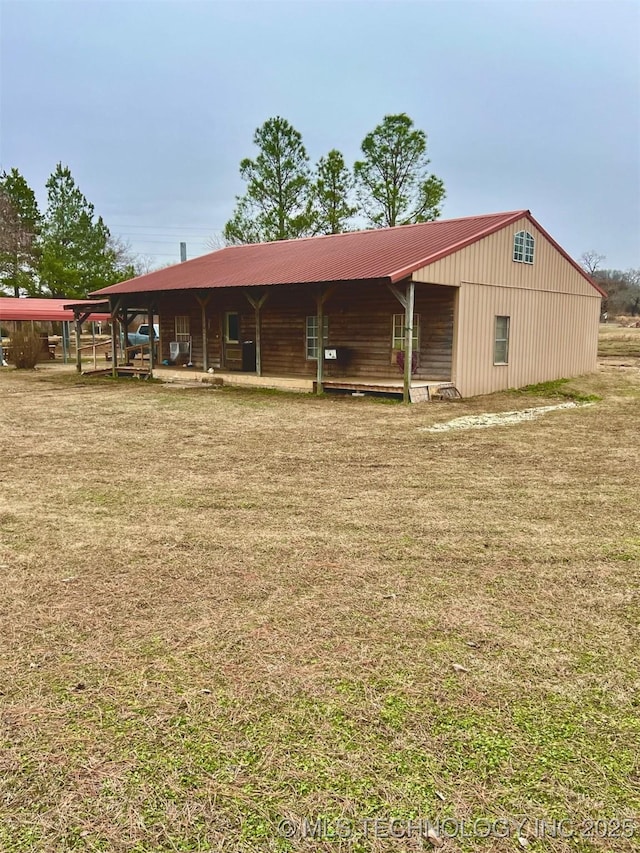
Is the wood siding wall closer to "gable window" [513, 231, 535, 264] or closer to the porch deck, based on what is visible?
the porch deck

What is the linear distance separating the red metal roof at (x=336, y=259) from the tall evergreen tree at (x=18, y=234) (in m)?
21.3

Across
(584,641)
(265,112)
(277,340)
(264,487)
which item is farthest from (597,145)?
(584,641)

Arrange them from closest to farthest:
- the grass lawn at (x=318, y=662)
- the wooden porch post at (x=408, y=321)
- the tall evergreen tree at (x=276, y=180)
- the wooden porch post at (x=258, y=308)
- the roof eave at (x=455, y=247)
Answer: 1. the grass lawn at (x=318, y=662)
2. the roof eave at (x=455, y=247)
3. the wooden porch post at (x=408, y=321)
4. the wooden porch post at (x=258, y=308)
5. the tall evergreen tree at (x=276, y=180)

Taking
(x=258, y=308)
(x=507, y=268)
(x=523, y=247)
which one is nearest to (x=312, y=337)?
(x=258, y=308)

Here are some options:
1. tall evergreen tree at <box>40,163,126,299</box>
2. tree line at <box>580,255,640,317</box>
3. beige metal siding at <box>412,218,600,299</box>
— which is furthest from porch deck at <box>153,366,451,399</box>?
tree line at <box>580,255,640,317</box>

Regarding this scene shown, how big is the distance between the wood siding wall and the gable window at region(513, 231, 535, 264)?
7.88 feet

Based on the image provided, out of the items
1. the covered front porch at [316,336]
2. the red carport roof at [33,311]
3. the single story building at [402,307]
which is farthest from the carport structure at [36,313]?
the single story building at [402,307]

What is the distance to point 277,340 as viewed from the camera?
59.4 ft

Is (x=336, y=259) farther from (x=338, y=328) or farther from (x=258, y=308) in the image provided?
(x=258, y=308)

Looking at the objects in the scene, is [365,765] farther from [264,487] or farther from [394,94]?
[394,94]

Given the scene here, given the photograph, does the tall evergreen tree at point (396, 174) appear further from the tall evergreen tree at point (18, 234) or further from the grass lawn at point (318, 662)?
the grass lawn at point (318, 662)

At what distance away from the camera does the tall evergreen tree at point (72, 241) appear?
3559cm

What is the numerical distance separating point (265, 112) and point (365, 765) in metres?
35.0

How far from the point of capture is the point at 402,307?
50.4 ft
